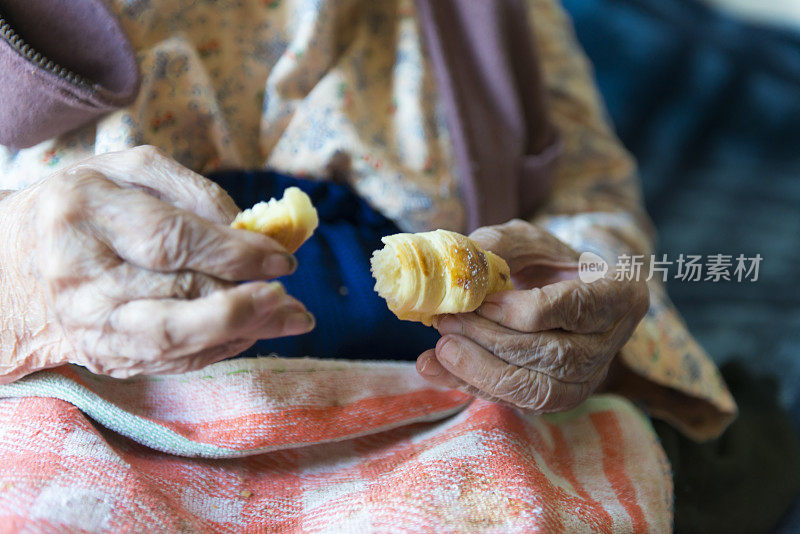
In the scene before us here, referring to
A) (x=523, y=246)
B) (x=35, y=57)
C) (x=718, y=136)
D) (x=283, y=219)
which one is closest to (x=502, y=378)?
(x=523, y=246)

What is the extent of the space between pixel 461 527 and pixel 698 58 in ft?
4.63

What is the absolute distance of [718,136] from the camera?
1.62 m

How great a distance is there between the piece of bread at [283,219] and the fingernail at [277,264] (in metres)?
0.04

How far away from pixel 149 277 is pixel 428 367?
0.88ft

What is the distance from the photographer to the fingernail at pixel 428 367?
0.59 metres

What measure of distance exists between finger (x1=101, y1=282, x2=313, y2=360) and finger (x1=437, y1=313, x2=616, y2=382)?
8.3 inches

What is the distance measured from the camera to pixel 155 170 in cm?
48

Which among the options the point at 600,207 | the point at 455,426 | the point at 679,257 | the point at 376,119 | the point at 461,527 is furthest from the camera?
the point at 679,257

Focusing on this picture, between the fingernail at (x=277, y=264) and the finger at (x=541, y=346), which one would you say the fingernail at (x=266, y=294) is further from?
the finger at (x=541, y=346)

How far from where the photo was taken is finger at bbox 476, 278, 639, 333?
0.59 metres

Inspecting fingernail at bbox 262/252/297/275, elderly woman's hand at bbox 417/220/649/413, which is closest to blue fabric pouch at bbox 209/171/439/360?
elderly woman's hand at bbox 417/220/649/413

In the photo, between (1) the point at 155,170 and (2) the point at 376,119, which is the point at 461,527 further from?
(2) the point at 376,119

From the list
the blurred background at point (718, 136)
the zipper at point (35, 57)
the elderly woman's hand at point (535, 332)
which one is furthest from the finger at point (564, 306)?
the blurred background at point (718, 136)

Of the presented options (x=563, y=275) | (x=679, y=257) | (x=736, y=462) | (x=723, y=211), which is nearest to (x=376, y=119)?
(x=563, y=275)
